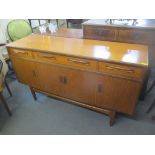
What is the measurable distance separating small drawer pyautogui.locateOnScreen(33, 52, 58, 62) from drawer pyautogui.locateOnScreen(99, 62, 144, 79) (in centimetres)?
47

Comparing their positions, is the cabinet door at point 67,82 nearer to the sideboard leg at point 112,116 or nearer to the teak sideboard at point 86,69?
the teak sideboard at point 86,69

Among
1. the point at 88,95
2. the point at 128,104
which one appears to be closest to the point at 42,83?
the point at 88,95

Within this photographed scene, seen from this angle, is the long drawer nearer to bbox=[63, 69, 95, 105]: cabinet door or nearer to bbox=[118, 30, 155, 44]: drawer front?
bbox=[63, 69, 95, 105]: cabinet door

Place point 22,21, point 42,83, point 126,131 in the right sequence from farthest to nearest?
point 22,21 → point 42,83 → point 126,131

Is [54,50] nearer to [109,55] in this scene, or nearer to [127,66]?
[109,55]

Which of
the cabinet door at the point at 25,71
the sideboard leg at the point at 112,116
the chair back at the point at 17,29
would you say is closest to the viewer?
the sideboard leg at the point at 112,116

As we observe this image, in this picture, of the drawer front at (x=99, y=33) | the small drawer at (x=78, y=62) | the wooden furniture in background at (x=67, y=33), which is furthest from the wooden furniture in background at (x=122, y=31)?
the small drawer at (x=78, y=62)

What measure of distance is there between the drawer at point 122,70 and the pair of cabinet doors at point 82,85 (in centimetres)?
6

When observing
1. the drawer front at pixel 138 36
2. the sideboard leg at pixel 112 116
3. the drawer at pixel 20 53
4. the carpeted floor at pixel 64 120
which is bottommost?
the carpeted floor at pixel 64 120

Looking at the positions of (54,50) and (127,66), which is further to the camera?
(54,50)

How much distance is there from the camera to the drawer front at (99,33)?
1.66m

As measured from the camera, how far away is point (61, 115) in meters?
1.88
